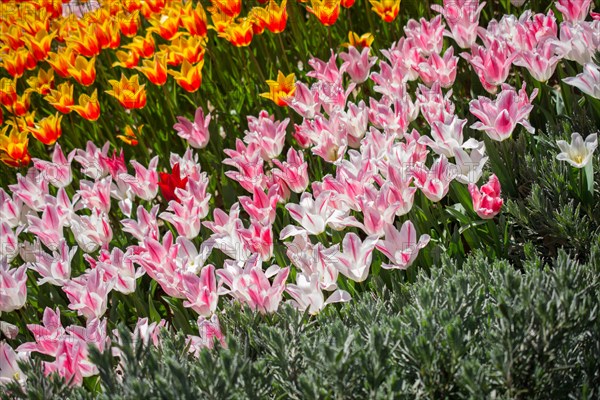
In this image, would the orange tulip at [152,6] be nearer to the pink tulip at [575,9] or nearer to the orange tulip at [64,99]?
the orange tulip at [64,99]

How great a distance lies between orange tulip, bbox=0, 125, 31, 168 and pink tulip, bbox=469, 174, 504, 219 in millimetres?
2022

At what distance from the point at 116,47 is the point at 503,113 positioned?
2054 millimetres

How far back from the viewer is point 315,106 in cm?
298

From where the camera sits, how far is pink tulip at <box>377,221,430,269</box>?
2.21 meters

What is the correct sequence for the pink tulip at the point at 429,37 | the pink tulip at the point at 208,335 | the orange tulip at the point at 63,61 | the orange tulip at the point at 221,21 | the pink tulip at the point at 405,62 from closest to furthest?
the pink tulip at the point at 208,335, the pink tulip at the point at 405,62, the pink tulip at the point at 429,37, the orange tulip at the point at 221,21, the orange tulip at the point at 63,61

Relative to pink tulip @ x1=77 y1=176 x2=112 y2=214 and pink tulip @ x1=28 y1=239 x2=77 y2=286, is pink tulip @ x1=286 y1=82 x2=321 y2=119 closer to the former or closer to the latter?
pink tulip @ x1=77 y1=176 x2=112 y2=214

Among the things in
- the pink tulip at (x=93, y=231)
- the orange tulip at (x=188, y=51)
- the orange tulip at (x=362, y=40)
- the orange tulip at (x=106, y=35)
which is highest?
the orange tulip at (x=106, y=35)

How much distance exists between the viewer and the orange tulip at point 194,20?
3.51 metres

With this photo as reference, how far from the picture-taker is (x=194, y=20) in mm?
3512

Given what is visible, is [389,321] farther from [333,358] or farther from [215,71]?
[215,71]

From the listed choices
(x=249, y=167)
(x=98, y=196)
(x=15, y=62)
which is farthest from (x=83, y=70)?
(x=249, y=167)

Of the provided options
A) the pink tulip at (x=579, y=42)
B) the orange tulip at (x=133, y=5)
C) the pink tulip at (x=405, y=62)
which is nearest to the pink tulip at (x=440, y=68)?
the pink tulip at (x=405, y=62)

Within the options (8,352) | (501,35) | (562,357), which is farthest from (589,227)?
(8,352)

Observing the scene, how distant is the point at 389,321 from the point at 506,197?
89cm
